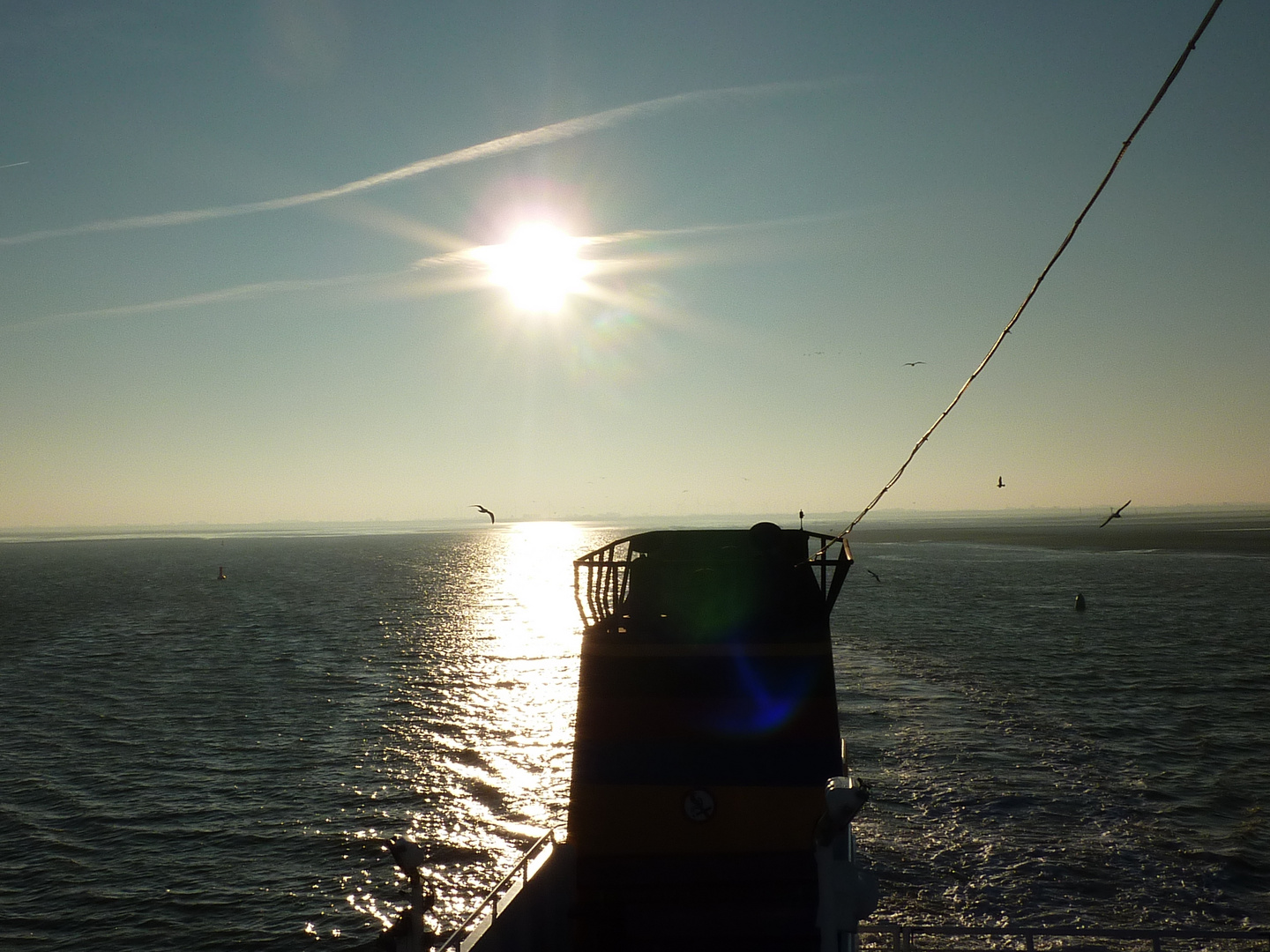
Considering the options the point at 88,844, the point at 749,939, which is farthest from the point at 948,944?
the point at 88,844

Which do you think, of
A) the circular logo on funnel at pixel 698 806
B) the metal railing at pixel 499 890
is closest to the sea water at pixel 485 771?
the metal railing at pixel 499 890

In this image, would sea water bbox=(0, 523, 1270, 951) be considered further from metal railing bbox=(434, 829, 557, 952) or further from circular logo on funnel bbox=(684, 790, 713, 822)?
circular logo on funnel bbox=(684, 790, 713, 822)

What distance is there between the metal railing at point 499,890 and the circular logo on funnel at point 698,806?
267cm

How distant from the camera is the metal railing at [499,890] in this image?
973cm

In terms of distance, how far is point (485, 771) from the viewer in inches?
1102

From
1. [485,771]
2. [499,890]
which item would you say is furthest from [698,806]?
[485,771]

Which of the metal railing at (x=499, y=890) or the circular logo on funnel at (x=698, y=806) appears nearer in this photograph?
the metal railing at (x=499, y=890)

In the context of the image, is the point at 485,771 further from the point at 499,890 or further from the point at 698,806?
the point at 698,806

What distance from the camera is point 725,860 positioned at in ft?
32.7

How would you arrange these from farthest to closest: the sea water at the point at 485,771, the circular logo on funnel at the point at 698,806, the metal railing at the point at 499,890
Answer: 1. the sea water at the point at 485,771
2. the circular logo on funnel at the point at 698,806
3. the metal railing at the point at 499,890

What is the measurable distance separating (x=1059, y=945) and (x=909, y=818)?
21.7ft

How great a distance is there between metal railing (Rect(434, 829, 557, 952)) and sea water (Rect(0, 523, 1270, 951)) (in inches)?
267

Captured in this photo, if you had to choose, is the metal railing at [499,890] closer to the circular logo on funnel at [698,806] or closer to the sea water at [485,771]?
the circular logo on funnel at [698,806]

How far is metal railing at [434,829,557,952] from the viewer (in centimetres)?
973
